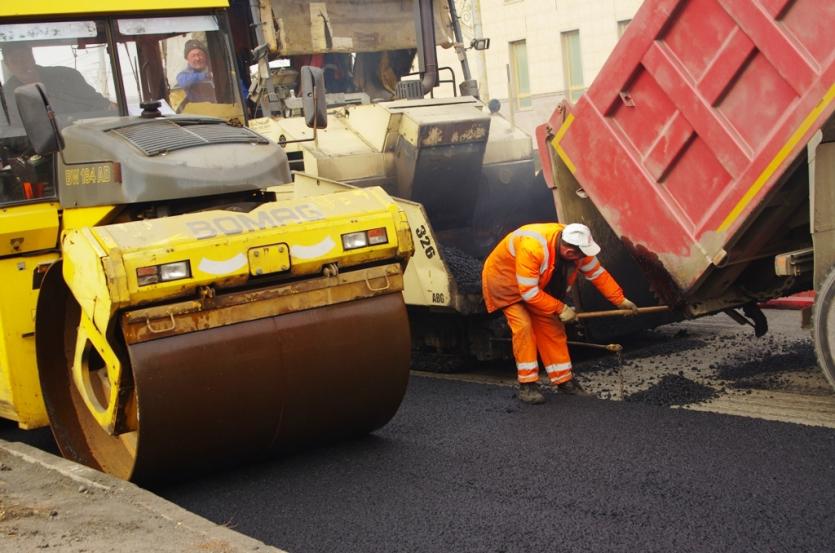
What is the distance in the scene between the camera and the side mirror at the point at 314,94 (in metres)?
5.33

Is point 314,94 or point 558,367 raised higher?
point 314,94

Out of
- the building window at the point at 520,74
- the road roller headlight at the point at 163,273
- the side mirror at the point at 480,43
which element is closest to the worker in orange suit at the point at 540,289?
the road roller headlight at the point at 163,273

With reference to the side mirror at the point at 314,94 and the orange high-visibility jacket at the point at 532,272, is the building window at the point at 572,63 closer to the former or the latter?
the orange high-visibility jacket at the point at 532,272

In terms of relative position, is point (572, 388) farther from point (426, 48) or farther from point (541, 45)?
point (541, 45)

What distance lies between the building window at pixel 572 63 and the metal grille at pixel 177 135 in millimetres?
19743

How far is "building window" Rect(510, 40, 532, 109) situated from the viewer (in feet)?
84.3

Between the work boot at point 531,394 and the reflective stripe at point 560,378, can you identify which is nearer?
the work boot at point 531,394

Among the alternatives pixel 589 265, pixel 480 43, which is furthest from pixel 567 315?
pixel 480 43

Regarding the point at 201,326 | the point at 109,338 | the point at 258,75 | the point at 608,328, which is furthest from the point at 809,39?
the point at 258,75

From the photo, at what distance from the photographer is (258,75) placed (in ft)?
26.8

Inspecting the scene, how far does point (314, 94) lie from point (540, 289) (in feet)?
5.49

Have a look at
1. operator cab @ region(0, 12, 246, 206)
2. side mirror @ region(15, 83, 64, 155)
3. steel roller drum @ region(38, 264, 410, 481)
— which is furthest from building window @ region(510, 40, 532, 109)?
side mirror @ region(15, 83, 64, 155)

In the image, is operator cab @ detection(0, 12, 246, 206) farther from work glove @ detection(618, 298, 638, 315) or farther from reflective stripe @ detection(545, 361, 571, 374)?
work glove @ detection(618, 298, 638, 315)

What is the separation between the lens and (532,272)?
6074mm
